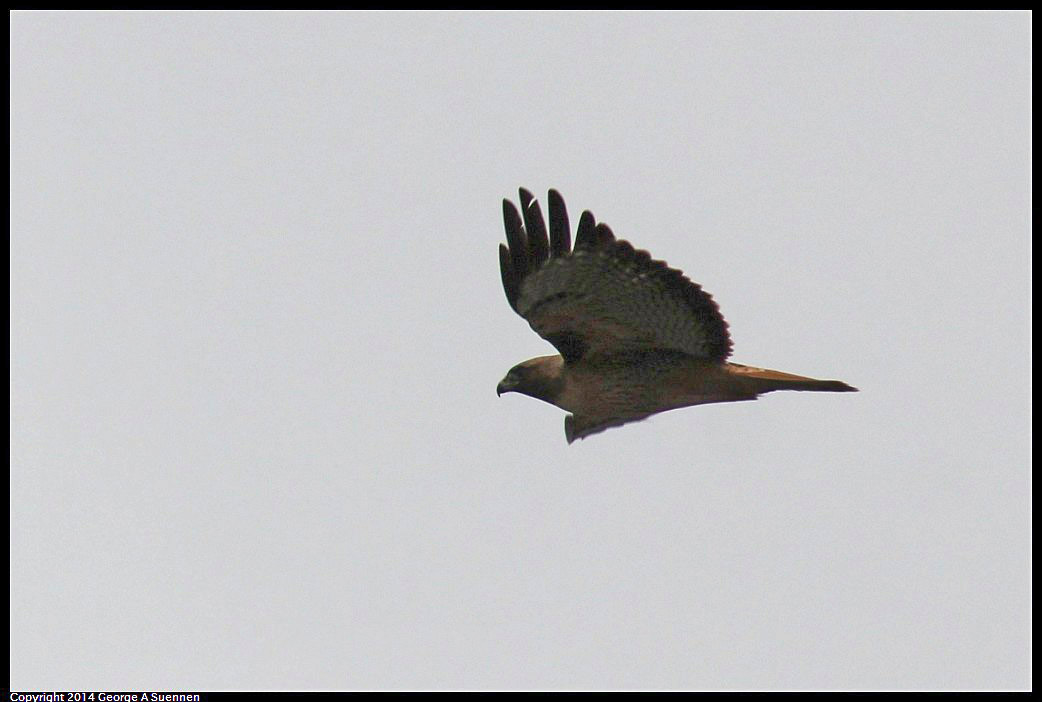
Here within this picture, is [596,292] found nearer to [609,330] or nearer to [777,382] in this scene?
[609,330]

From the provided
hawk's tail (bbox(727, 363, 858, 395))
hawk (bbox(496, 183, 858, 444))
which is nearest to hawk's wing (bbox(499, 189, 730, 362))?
hawk (bbox(496, 183, 858, 444))

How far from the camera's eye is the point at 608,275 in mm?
9555

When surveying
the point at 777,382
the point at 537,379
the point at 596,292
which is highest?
the point at 596,292

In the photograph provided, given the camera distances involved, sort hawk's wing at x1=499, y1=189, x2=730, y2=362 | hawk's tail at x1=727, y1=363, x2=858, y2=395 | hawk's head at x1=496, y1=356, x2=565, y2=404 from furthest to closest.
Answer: hawk's head at x1=496, y1=356, x2=565, y2=404 → hawk's tail at x1=727, y1=363, x2=858, y2=395 → hawk's wing at x1=499, y1=189, x2=730, y2=362

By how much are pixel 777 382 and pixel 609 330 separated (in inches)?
46.7

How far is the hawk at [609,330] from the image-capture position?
9.47 m

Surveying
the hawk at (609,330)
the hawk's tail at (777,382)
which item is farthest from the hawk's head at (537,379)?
the hawk's tail at (777,382)

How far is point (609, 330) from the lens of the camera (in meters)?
10.0

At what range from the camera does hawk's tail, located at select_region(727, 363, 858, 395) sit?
9.94 m

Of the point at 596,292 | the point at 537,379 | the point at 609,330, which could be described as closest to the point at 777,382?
the point at 609,330

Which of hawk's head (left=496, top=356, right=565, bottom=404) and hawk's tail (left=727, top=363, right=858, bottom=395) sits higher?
hawk's head (left=496, top=356, right=565, bottom=404)

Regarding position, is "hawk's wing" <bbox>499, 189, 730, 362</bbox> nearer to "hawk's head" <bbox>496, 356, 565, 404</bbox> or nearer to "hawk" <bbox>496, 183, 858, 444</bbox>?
"hawk" <bbox>496, 183, 858, 444</bbox>

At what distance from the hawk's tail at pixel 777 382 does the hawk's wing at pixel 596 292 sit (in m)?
0.18

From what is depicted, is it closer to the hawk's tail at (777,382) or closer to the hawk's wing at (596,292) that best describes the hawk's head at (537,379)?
the hawk's wing at (596,292)
